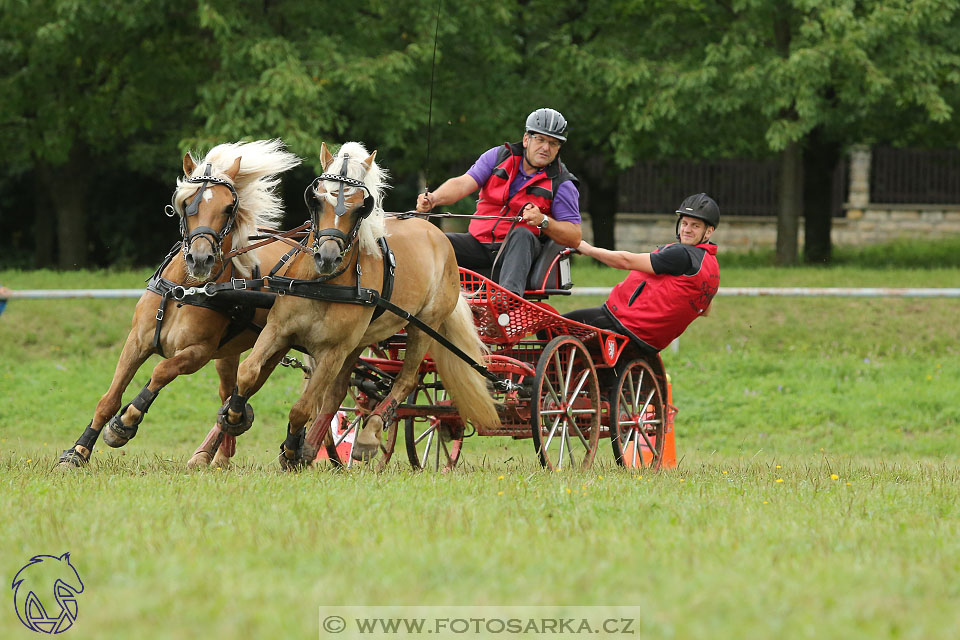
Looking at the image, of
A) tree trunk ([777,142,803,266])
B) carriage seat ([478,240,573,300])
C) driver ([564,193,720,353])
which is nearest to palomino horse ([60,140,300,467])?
carriage seat ([478,240,573,300])

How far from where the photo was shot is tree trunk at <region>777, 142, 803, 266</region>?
66.1ft

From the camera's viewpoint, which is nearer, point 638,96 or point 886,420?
point 886,420

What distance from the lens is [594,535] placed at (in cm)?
477

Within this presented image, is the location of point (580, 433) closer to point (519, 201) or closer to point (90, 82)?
point (519, 201)

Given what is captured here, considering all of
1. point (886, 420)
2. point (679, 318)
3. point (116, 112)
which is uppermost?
point (116, 112)

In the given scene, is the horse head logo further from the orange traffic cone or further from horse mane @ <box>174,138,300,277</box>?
the orange traffic cone

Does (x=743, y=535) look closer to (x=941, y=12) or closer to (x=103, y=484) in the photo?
(x=103, y=484)

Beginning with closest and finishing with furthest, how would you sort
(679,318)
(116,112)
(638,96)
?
(679,318)
(638,96)
(116,112)

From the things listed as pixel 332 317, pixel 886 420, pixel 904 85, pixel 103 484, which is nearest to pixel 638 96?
pixel 904 85

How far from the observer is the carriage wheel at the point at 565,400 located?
7.55 m

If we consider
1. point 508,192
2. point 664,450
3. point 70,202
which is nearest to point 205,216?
point 508,192

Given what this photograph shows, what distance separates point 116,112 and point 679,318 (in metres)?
14.4

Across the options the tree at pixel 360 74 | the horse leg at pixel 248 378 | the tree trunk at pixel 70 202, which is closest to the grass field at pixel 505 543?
the horse leg at pixel 248 378

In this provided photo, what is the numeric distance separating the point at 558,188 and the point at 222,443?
2576 millimetres
